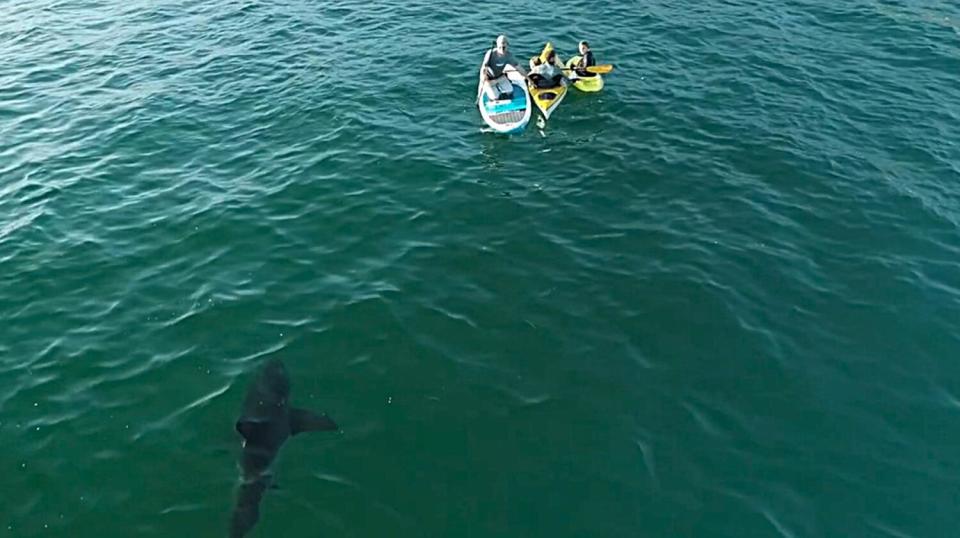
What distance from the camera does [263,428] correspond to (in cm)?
1576

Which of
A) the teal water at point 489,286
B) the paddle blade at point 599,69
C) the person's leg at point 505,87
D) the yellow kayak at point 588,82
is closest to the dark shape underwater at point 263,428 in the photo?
the teal water at point 489,286

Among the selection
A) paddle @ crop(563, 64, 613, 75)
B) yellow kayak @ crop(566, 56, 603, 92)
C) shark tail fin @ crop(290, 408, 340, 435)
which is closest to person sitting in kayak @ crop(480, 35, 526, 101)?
paddle @ crop(563, 64, 613, 75)

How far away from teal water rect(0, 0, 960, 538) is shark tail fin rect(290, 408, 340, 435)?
35cm

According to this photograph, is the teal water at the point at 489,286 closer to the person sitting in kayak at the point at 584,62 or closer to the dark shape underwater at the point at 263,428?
the dark shape underwater at the point at 263,428

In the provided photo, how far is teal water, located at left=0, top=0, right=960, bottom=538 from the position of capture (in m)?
14.8

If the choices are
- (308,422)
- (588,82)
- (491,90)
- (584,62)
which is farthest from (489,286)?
(584,62)

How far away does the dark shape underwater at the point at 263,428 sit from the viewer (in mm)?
14289

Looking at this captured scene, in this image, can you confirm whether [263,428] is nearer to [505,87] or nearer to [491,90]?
[491,90]

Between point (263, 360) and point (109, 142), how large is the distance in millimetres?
13873

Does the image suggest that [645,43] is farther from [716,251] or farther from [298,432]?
[298,432]

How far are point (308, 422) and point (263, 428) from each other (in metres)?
0.95

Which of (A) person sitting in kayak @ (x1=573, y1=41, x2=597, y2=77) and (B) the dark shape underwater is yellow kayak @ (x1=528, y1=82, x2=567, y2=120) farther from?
(B) the dark shape underwater

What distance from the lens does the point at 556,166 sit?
2519cm

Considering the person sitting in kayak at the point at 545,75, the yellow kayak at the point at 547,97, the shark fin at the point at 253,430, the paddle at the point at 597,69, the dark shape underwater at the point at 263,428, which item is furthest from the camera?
the paddle at the point at 597,69
